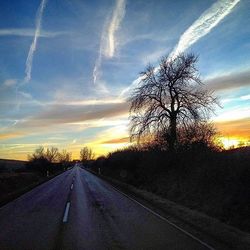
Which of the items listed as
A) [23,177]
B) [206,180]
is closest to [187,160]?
[206,180]

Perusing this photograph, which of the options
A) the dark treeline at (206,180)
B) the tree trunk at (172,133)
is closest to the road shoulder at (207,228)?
the dark treeline at (206,180)

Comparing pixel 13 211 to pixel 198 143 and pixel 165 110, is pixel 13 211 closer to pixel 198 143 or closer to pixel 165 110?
pixel 198 143

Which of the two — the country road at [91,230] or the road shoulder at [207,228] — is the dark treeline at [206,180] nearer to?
the road shoulder at [207,228]

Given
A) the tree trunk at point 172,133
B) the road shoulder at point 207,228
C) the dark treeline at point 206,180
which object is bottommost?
the road shoulder at point 207,228

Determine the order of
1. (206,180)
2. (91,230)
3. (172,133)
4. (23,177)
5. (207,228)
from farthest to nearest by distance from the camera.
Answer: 1. (23,177)
2. (172,133)
3. (206,180)
4. (207,228)
5. (91,230)

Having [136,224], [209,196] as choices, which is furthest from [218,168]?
[136,224]

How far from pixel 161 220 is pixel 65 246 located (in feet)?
15.5

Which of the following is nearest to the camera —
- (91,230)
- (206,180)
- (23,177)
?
(91,230)

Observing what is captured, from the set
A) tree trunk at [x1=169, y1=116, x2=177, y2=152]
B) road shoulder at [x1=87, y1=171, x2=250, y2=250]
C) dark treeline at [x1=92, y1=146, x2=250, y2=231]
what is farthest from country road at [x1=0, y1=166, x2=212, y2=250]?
tree trunk at [x1=169, y1=116, x2=177, y2=152]

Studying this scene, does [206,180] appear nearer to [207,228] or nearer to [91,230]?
[207,228]

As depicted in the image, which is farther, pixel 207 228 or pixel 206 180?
pixel 206 180

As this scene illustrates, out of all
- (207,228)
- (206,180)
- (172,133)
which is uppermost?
(172,133)

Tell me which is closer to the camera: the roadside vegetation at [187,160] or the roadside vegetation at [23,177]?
the roadside vegetation at [187,160]

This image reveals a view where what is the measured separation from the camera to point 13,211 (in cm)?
1603
